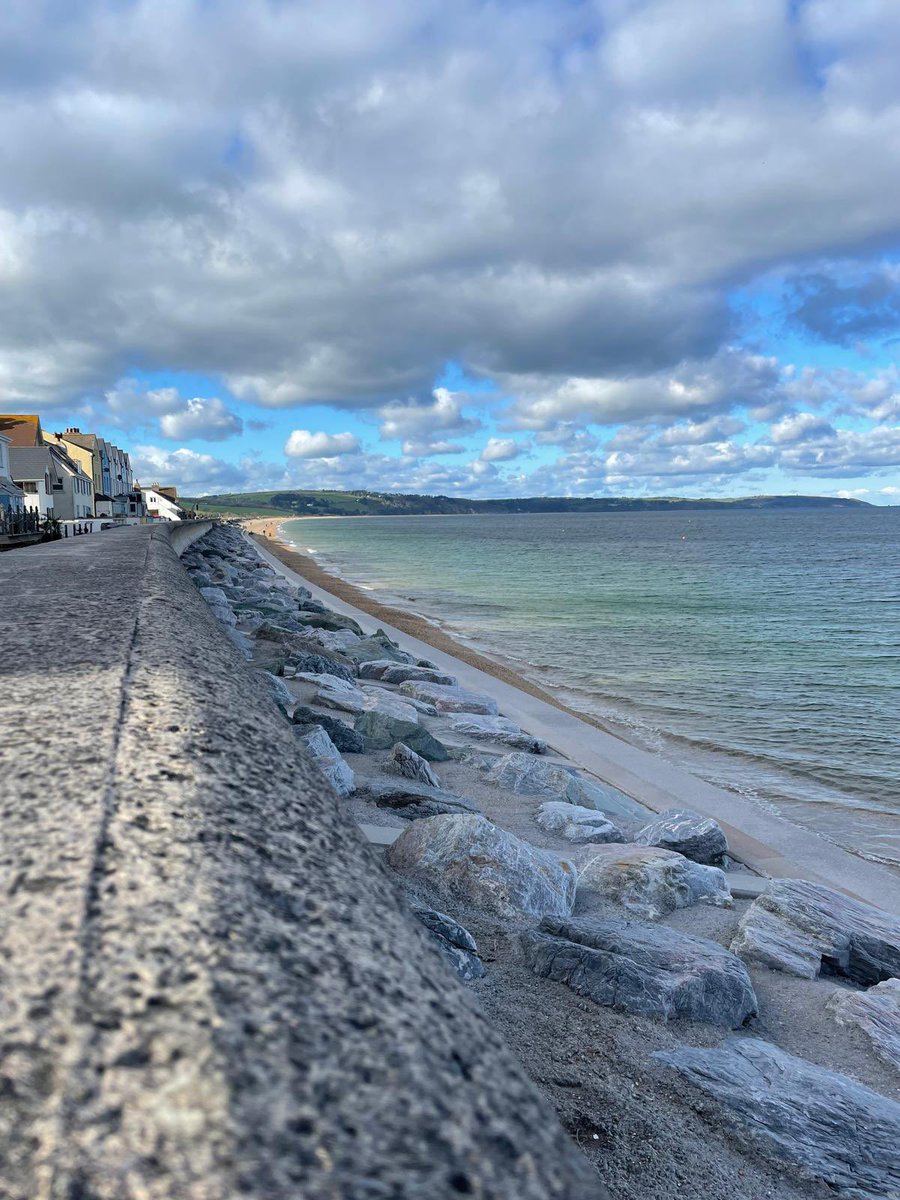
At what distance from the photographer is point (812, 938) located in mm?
4559

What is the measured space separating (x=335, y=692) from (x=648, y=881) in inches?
205

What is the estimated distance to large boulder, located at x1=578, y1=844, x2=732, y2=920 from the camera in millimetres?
4961

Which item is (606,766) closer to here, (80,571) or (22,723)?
(80,571)

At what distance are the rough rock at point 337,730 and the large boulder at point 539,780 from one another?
1.33 metres

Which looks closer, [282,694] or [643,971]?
[643,971]

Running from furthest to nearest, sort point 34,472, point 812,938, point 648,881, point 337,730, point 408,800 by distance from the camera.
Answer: point 34,472, point 337,730, point 408,800, point 648,881, point 812,938

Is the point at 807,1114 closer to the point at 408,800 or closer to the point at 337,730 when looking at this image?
the point at 408,800

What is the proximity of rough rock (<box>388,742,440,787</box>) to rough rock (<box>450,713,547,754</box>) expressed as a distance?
3000 millimetres

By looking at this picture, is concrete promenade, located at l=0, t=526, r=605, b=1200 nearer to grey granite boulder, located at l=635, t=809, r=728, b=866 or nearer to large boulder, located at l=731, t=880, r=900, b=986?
large boulder, located at l=731, t=880, r=900, b=986

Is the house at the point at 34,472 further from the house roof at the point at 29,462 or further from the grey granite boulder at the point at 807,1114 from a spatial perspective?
the grey granite boulder at the point at 807,1114

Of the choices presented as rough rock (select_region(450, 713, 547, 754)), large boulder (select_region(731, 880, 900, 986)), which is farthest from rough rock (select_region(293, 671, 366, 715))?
large boulder (select_region(731, 880, 900, 986))

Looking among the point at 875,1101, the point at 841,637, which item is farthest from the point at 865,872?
the point at 841,637

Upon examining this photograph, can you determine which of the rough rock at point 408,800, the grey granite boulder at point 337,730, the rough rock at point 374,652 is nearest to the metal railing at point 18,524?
the rough rock at point 374,652

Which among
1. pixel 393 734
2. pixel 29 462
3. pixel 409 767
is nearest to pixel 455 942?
pixel 409 767
